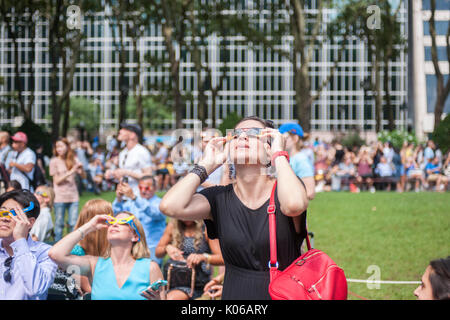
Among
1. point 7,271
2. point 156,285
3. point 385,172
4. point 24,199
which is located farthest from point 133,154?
point 385,172

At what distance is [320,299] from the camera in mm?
2473

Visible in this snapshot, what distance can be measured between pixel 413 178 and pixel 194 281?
1517 cm

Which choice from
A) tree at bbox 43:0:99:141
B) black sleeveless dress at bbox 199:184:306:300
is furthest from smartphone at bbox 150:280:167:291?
tree at bbox 43:0:99:141

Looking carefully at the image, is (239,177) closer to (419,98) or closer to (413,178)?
(413,178)

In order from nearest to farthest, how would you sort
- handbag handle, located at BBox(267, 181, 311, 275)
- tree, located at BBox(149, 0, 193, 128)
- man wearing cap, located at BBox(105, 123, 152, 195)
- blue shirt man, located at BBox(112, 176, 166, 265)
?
handbag handle, located at BBox(267, 181, 311, 275) → blue shirt man, located at BBox(112, 176, 166, 265) → man wearing cap, located at BBox(105, 123, 152, 195) → tree, located at BBox(149, 0, 193, 128)

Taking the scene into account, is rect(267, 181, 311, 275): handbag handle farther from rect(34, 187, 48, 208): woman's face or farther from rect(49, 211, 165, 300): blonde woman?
rect(34, 187, 48, 208): woman's face

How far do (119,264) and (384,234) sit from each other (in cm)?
770

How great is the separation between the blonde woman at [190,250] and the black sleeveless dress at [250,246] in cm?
274

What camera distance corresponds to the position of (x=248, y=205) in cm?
293

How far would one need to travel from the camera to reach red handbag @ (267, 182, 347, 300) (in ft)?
8.20

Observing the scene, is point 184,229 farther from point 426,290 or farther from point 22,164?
point 22,164

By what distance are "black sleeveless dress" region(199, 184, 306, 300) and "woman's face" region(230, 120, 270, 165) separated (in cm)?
21
